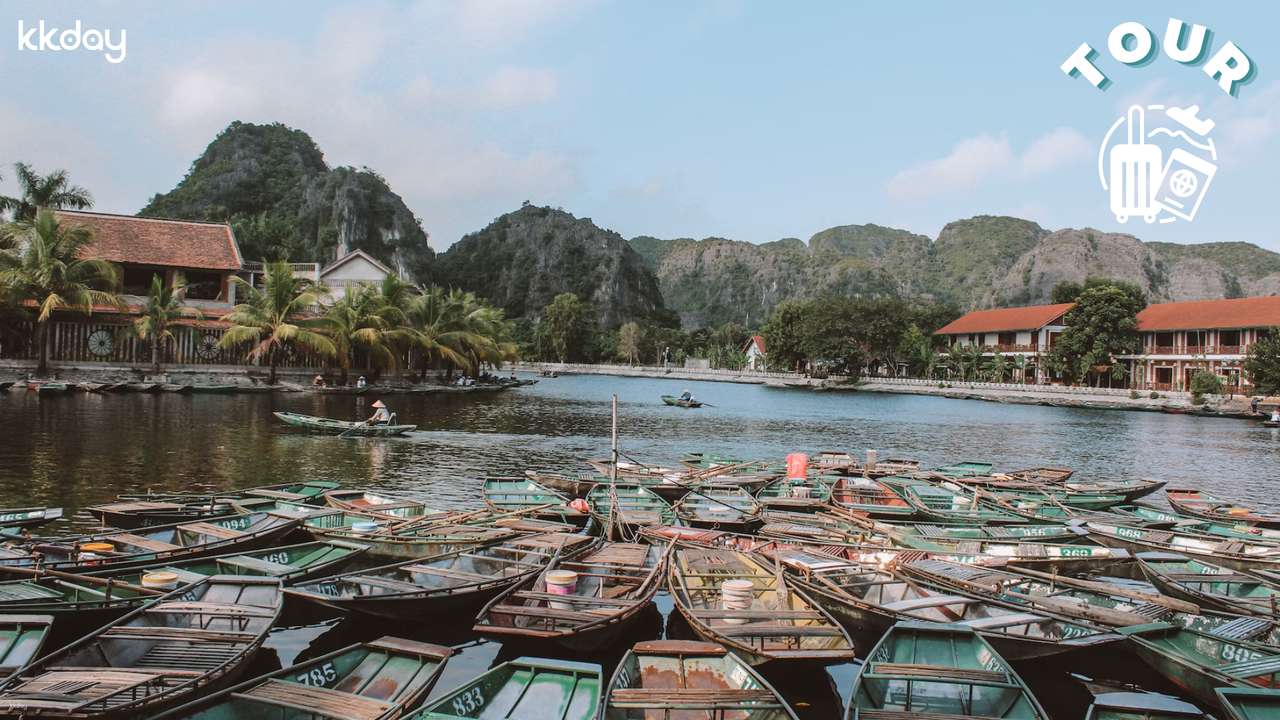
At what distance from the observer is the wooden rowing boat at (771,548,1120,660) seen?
927cm

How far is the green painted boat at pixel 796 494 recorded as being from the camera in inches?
738

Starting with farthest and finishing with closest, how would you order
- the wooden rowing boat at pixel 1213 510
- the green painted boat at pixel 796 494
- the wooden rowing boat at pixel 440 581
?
the green painted boat at pixel 796 494
the wooden rowing boat at pixel 1213 510
the wooden rowing boat at pixel 440 581

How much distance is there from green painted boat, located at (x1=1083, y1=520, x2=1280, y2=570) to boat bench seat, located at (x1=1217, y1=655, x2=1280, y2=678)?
Result: 608cm

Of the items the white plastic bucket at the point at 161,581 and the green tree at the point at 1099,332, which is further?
the green tree at the point at 1099,332

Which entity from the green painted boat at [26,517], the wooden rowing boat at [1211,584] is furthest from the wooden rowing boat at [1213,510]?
the green painted boat at [26,517]

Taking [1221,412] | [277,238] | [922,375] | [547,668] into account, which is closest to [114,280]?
[277,238]

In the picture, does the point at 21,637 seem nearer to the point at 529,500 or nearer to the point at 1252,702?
the point at 529,500

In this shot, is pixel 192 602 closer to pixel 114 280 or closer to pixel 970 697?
pixel 970 697

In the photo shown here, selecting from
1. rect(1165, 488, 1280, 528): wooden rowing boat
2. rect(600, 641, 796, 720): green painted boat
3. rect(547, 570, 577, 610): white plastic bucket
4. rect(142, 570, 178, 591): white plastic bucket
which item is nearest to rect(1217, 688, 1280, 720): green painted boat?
rect(600, 641, 796, 720): green painted boat

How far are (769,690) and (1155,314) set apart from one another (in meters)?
93.4

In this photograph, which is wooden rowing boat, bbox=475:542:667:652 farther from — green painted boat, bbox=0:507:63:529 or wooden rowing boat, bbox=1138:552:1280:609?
green painted boat, bbox=0:507:63:529

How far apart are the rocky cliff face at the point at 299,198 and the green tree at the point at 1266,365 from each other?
97.5 meters

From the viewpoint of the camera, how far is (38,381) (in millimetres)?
44250

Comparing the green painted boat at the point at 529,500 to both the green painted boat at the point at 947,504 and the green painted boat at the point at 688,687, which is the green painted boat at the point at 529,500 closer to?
the green painted boat at the point at 947,504
